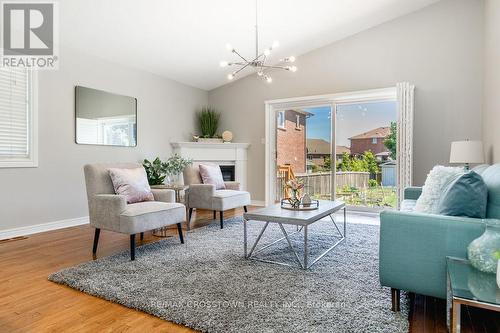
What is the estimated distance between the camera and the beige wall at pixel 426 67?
4.44m

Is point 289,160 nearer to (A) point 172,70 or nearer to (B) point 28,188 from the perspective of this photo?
(A) point 172,70

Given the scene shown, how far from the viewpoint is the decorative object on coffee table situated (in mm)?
1520

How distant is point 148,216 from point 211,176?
1.73 metres

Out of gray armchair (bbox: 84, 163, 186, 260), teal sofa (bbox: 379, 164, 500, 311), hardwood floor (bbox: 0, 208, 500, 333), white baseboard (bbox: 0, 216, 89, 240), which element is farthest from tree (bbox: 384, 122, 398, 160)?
white baseboard (bbox: 0, 216, 89, 240)

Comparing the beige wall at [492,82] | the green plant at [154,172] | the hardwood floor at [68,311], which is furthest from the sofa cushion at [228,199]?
the beige wall at [492,82]

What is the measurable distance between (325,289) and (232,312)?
713 mm

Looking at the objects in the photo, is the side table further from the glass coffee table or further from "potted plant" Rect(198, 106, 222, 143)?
the glass coffee table

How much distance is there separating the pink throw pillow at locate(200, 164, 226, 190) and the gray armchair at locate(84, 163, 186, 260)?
1239 mm

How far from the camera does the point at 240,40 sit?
4883 mm

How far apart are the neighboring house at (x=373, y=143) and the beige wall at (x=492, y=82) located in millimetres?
1371

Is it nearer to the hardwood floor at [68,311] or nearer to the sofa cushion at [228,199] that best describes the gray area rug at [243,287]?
the hardwood floor at [68,311]

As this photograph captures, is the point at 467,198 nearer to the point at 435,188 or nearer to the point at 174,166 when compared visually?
the point at 435,188

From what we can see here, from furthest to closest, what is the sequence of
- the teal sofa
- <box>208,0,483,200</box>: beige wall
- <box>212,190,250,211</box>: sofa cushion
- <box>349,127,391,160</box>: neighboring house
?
1. <box>349,127,391,160</box>: neighboring house
2. <box>208,0,483,200</box>: beige wall
3. <box>212,190,250,211</box>: sofa cushion
4. the teal sofa

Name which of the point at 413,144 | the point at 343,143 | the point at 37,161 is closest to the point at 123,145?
the point at 37,161
